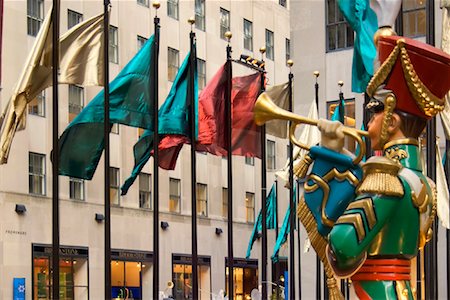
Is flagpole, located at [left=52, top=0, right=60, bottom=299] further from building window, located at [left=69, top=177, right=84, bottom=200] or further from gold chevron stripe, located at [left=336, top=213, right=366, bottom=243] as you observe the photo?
building window, located at [left=69, top=177, right=84, bottom=200]

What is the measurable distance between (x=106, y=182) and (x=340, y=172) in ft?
31.0

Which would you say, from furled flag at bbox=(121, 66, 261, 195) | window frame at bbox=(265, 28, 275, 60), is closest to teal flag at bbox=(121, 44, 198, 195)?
furled flag at bbox=(121, 66, 261, 195)

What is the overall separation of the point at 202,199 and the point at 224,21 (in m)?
8.44

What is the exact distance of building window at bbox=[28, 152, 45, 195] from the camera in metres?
39.9

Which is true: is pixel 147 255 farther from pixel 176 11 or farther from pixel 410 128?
pixel 410 128

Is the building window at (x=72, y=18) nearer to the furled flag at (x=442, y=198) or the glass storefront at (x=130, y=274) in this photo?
the glass storefront at (x=130, y=274)

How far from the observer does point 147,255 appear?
46500mm

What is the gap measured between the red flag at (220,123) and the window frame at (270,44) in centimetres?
3218

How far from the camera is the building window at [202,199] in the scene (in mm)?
50000

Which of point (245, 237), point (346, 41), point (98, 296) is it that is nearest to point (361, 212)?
point (346, 41)

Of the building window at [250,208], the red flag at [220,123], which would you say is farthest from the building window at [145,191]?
the red flag at [220,123]

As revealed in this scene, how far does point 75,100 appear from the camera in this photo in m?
42.2

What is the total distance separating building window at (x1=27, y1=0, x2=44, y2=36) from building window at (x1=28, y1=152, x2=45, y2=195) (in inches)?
170

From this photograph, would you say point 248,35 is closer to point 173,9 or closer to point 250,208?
point 173,9
